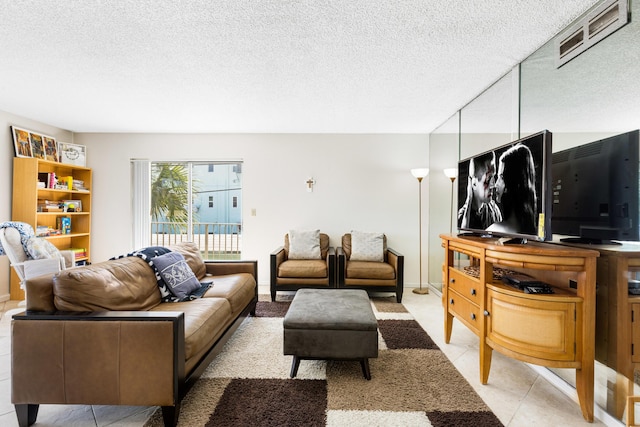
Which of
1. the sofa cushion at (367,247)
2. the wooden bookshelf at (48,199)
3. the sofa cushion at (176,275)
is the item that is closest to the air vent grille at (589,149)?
the sofa cushion at (367,247)

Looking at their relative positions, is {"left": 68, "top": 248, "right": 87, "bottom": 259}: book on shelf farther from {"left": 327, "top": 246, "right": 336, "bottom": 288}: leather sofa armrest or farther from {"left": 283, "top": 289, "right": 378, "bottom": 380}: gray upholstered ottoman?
{"left": 283, "top": 289, "right": 378, "bottom": 380}: gray upholstered ottoman

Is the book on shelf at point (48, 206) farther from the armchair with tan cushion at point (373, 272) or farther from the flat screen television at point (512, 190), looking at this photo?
the flat screen television at point (512, 190)

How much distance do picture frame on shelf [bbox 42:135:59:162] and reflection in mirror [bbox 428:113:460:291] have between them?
228 inches

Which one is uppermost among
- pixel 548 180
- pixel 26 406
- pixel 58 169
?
pixel 58 169

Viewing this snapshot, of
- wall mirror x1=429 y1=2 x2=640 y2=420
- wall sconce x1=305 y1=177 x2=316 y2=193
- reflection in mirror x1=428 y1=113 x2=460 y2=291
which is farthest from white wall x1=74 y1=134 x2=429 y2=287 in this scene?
wall mirror x1=429 y1=2 x2=640 y2=420

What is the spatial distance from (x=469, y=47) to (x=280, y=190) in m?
3.29

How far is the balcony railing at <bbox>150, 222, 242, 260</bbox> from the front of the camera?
16.8 ft

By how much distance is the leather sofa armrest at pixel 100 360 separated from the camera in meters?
1.61

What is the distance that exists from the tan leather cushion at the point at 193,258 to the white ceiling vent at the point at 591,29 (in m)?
3.58

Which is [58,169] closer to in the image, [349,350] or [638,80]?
[349,350]

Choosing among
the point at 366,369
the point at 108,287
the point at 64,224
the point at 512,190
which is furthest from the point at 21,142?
the point at 512,190

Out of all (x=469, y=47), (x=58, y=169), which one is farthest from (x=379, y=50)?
(x=58, y=169)

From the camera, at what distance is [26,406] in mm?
1666

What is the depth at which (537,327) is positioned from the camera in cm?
178
